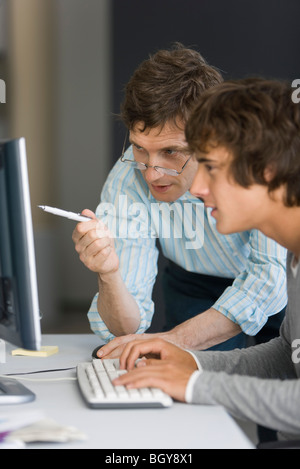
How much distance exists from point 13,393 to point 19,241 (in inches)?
11.1

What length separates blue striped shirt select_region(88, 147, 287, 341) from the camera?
1.88m

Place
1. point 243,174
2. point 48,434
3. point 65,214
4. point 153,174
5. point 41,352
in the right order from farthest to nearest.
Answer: point 153,174 < point 41,352 < point 65,214 < point 243,174 < point 48,434

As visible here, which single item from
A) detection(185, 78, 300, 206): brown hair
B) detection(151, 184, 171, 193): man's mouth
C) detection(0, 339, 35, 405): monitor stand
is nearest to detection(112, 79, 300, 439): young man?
detection(185, 78, 300, 206): brown hair

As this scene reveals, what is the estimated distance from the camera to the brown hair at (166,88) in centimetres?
170

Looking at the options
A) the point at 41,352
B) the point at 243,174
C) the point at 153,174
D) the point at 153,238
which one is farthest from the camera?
the point at 153,238

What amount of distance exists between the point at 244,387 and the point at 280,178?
0.40 meters

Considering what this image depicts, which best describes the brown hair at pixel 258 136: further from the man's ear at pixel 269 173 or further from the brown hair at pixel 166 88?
the brown hair at pixel 166 88

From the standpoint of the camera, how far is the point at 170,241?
2.02 meters

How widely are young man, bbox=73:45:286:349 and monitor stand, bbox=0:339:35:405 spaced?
37 cm

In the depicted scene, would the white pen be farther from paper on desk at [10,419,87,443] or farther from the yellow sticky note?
paper on desk at [10,419,87,443]

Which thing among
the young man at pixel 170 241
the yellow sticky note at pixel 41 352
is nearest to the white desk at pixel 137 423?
the yellow sticky note at pixel 41 352

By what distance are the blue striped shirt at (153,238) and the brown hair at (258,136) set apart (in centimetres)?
53

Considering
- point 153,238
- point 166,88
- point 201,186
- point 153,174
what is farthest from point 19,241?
point 153,238

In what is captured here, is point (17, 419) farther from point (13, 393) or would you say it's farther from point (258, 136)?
point (258, 136)
